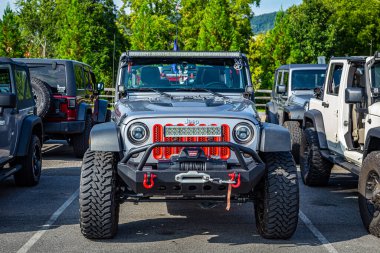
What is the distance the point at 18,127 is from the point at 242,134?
387cm

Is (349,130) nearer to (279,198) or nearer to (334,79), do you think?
(334,79)

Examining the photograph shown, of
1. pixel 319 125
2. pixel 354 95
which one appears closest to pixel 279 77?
pixel 319 125

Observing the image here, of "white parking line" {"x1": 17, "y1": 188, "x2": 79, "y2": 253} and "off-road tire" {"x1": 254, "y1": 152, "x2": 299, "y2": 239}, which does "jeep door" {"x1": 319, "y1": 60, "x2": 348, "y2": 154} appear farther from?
"white parking line" {"x1": 17, "y1": 188, "x2": 79, "y2": 253}

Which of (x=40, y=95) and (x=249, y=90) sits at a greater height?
(x=249, y=90)

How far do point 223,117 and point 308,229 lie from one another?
164 centimetres

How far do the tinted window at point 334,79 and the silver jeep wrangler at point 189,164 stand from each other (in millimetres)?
2934

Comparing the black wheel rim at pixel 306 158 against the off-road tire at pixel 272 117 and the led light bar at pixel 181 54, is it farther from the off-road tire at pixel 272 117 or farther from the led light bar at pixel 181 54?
the off-road tire at pixel 272 117

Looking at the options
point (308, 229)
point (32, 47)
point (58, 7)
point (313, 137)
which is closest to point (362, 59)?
point (313, 137)

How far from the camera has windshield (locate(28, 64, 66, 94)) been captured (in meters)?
12.0

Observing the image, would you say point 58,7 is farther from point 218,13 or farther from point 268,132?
point 268,132

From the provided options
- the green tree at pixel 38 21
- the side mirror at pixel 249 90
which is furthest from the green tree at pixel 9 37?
the side mirror at pixel 249 90

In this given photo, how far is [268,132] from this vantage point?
6.09 metres

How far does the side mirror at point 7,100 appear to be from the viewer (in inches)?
313

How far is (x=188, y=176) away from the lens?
5.72 metres
